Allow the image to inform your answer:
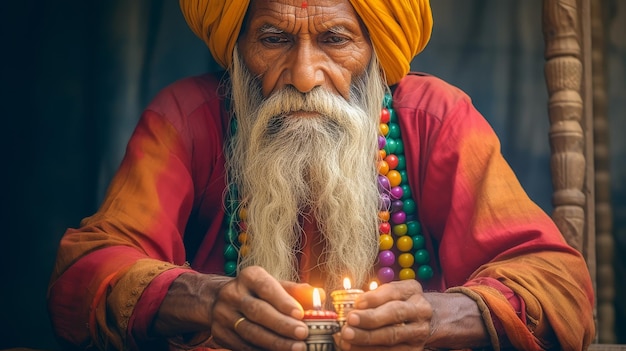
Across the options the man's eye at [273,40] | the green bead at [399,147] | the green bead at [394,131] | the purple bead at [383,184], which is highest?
the man's eye at [273,40]

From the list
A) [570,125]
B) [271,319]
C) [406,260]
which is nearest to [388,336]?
[271,319]

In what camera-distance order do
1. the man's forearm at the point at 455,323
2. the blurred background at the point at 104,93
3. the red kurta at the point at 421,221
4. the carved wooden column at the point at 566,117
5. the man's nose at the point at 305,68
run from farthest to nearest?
the blurred background at the point at 104,93, the carved wooden column at the point at 566,117, the man's nose at the point at 305,68, the red kurta at the point at 421,221, the man's forearm at the point at 455,323

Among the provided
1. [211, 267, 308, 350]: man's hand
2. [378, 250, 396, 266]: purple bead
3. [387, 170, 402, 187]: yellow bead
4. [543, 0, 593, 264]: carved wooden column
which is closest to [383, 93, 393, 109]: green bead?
[387, 170, 402, 187]: yellow bead

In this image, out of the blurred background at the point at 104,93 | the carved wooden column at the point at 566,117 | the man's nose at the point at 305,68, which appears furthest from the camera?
the blurred background at the point at 104,93

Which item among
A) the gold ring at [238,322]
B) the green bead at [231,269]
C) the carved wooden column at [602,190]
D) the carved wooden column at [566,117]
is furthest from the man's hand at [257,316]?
the carved wooden column at [602,190]

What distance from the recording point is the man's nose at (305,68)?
343 cm

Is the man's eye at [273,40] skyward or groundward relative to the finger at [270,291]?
skyward

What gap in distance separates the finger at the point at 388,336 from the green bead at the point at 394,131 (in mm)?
993

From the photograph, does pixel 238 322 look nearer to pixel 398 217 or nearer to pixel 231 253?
pixel 231 253

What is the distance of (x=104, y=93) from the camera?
4445 mm

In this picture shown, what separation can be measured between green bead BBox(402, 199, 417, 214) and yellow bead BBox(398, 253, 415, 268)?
6.0 inches

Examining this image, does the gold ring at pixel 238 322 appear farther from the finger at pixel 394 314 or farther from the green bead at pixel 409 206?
the green bead at pixel 409 206

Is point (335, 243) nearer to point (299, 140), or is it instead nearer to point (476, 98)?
point (299, 140)

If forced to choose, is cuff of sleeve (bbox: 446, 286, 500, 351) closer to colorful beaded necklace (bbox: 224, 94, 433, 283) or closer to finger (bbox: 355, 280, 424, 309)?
finger (bbox: 355, 280, 424, 309)
